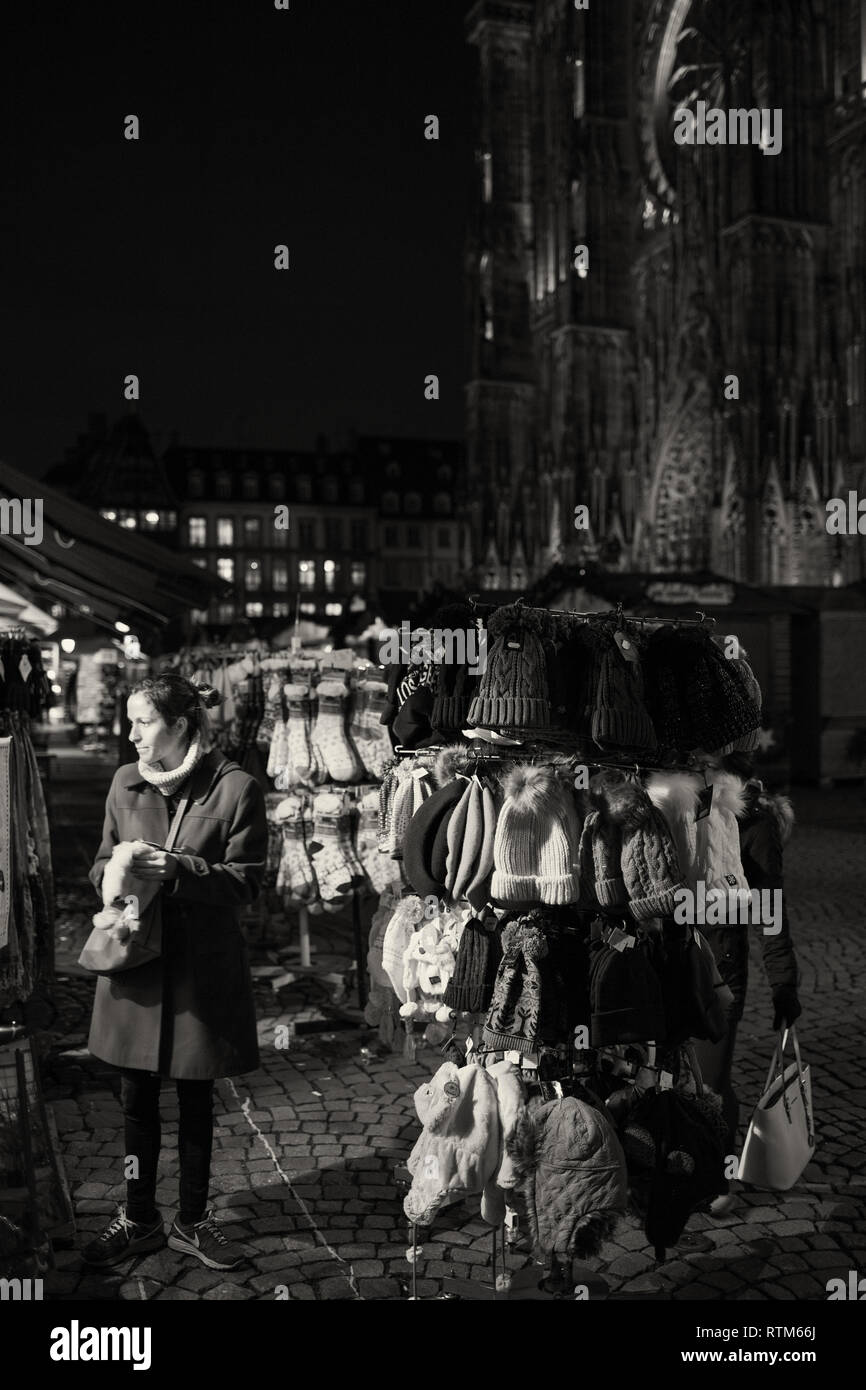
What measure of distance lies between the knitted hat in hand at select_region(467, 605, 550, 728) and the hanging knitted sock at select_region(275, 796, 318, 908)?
3.79 meters

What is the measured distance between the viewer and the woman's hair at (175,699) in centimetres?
425

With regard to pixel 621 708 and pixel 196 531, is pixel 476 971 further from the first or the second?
pixel 196 531

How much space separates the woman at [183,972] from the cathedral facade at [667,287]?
25597 mm

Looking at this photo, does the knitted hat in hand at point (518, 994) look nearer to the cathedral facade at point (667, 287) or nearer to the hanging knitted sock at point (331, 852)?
the hanging knitted sock at point (331, 852)

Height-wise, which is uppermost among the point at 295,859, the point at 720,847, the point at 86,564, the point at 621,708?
the point at 86,564

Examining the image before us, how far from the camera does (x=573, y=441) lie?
4459 centimetres

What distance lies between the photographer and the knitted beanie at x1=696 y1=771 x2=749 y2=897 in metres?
4.36

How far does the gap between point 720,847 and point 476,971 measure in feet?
3.49

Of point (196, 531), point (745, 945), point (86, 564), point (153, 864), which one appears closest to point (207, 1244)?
point (153, 864)

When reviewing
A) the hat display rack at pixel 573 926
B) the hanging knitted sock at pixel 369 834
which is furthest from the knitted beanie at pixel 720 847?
the hanging knitted sock at pixel 369 834

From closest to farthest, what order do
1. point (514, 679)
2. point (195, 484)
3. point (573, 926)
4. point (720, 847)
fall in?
point (573, 926) → point (514, 679) → point (720, 847) → point (195, 484)

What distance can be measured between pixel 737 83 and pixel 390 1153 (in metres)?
34.2

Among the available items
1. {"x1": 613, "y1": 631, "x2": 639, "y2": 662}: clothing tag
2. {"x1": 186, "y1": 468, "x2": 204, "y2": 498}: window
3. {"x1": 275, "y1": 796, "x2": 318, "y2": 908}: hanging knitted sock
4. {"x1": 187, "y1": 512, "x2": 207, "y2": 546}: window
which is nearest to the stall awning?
{"x1": 275, "y1": 796, "x2": 318, "y2": 908}: hanging knitted sock

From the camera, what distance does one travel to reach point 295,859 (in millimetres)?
7758
